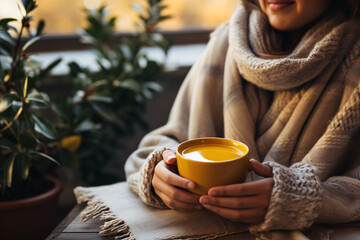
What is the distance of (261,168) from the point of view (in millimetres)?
666

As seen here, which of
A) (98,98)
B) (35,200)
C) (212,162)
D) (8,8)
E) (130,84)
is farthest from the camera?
(8,8)

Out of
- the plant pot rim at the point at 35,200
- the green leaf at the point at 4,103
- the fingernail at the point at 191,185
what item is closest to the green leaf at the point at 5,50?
the green leaf at the point at 4,103

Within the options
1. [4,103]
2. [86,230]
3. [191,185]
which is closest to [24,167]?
[4,103]

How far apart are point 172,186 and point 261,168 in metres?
0.17

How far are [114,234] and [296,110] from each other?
499 mm

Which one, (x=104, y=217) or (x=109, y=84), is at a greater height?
(x=109, y=84)

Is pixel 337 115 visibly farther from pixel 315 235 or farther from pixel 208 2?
pixel 208 2

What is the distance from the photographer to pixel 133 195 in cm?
89

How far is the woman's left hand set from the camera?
0.63 meters

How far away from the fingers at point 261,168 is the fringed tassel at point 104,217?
28 cm

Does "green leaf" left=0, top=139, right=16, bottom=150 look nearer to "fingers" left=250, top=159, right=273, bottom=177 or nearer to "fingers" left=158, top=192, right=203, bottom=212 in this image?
"fingers" left=158, top=192, right=203, bottom=212

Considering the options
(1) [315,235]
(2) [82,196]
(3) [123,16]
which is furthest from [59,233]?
(3) [123,16]

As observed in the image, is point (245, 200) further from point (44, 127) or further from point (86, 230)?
point (44, 127)

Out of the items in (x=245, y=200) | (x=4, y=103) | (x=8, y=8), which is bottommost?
(x=245, y=200)
